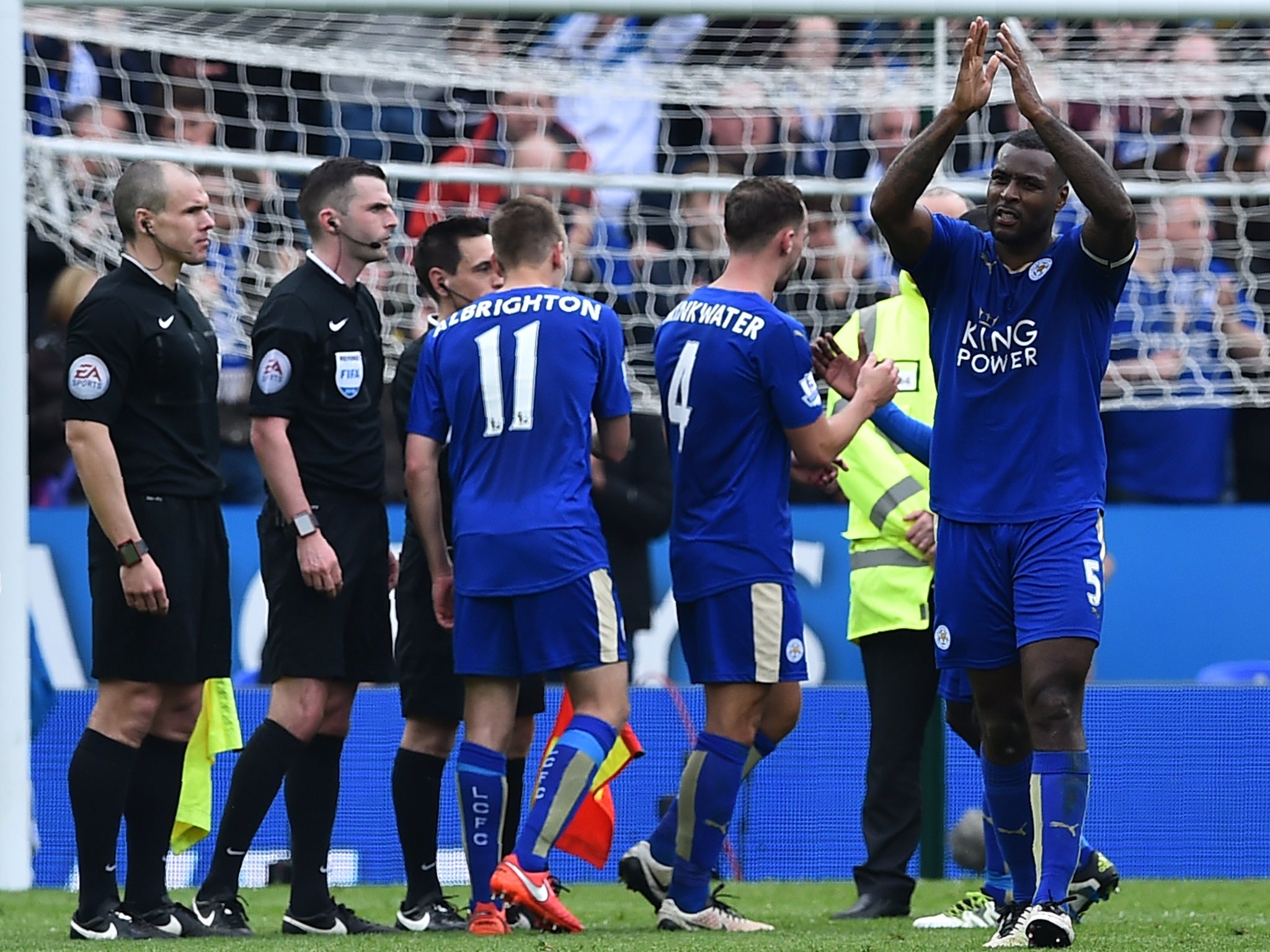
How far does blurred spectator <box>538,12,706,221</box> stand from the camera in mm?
11047

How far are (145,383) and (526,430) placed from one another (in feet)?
3.65

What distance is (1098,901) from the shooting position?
7164 mm

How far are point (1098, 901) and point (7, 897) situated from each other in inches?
151

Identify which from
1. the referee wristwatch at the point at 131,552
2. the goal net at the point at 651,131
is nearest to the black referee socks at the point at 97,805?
the referee wristwatch at the point at 131,552

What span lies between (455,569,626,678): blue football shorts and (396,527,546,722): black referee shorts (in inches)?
21.1

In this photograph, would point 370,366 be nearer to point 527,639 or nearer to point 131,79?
point 527,639

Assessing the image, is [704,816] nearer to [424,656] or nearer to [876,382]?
[424,656]

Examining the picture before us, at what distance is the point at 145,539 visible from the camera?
239 inches

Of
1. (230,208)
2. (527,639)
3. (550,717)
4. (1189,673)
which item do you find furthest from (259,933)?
(1189,673)

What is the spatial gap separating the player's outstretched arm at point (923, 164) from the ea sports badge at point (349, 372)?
6.06ft

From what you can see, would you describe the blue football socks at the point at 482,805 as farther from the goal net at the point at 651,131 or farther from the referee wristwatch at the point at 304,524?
the goal net at the point at 651,131

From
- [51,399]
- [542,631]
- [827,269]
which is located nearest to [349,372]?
[542,631]

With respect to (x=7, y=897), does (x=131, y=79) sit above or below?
above

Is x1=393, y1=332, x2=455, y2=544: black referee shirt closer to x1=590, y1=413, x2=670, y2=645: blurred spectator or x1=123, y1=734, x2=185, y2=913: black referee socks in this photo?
x1=123, y1=734, x2=185, y2=913: black referee socks
